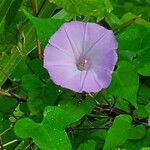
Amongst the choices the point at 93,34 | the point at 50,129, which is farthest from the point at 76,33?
the point at 50,129

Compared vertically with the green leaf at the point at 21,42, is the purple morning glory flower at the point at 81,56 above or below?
above

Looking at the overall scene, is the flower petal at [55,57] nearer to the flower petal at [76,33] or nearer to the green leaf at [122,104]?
the flower petal at [76,33]

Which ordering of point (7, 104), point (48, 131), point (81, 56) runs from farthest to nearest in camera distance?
point (7, 104), point (81, 56), point (48, 131)

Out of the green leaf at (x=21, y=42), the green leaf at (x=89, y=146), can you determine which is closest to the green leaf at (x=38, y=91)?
the green leaf at (x=89, y=146)

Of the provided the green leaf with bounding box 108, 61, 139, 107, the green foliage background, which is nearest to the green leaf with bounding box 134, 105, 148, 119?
the green foliage background

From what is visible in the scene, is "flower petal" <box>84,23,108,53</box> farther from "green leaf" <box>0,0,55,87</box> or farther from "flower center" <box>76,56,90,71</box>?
"green leaf" <box>0,0,55,87</box>

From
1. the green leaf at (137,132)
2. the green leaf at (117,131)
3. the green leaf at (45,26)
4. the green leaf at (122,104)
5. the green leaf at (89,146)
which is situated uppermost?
the green leaf at (45,26)

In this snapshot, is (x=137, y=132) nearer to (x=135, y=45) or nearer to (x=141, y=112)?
(x=141, y=112)

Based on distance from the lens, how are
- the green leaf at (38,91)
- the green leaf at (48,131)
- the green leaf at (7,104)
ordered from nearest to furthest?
the green leaf at (48,131)
the green leaf at (38,91)
the green leaf at (7,104)
